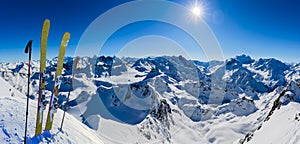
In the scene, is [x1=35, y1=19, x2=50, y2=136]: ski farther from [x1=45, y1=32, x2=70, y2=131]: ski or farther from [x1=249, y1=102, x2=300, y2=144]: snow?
[x1=249, y1=102, x2=300, y2=144]: snow

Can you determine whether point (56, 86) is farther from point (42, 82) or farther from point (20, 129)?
point (20, 129)

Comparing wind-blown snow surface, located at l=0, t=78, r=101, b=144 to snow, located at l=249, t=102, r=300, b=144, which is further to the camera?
snow, located at l=249, t=102, r=300, b=144

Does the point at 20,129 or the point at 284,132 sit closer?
the point at 20,129

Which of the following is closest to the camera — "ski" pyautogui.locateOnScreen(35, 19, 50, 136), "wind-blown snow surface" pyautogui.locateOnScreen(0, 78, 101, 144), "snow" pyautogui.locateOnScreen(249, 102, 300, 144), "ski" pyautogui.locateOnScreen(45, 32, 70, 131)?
"wind-blown snow surface" pyautogui.locateOnScreen(0, 78, 101, 144)

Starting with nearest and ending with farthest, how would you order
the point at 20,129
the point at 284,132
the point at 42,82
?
the point at 20,129
the point at 42,82
the point at 284,132

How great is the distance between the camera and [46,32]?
11977 mm

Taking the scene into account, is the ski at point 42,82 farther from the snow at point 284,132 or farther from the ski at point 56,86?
the snow at point 284,132

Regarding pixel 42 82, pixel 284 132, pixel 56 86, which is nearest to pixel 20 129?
pixel 42 82

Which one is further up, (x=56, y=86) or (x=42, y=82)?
(x=42, y=82)

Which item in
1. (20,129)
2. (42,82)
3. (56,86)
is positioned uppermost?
(42,82)

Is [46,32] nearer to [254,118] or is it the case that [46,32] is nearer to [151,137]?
[151,137]

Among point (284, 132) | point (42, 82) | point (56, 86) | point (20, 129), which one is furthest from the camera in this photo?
point (284, 132)

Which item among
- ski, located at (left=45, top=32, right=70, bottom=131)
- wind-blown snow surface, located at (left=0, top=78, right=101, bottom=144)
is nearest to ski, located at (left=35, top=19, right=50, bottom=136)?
wind-blown snow surface, located at (left=0, top=78, right=101, bottom=144)

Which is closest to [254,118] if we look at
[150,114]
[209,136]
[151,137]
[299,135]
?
[209,136]
